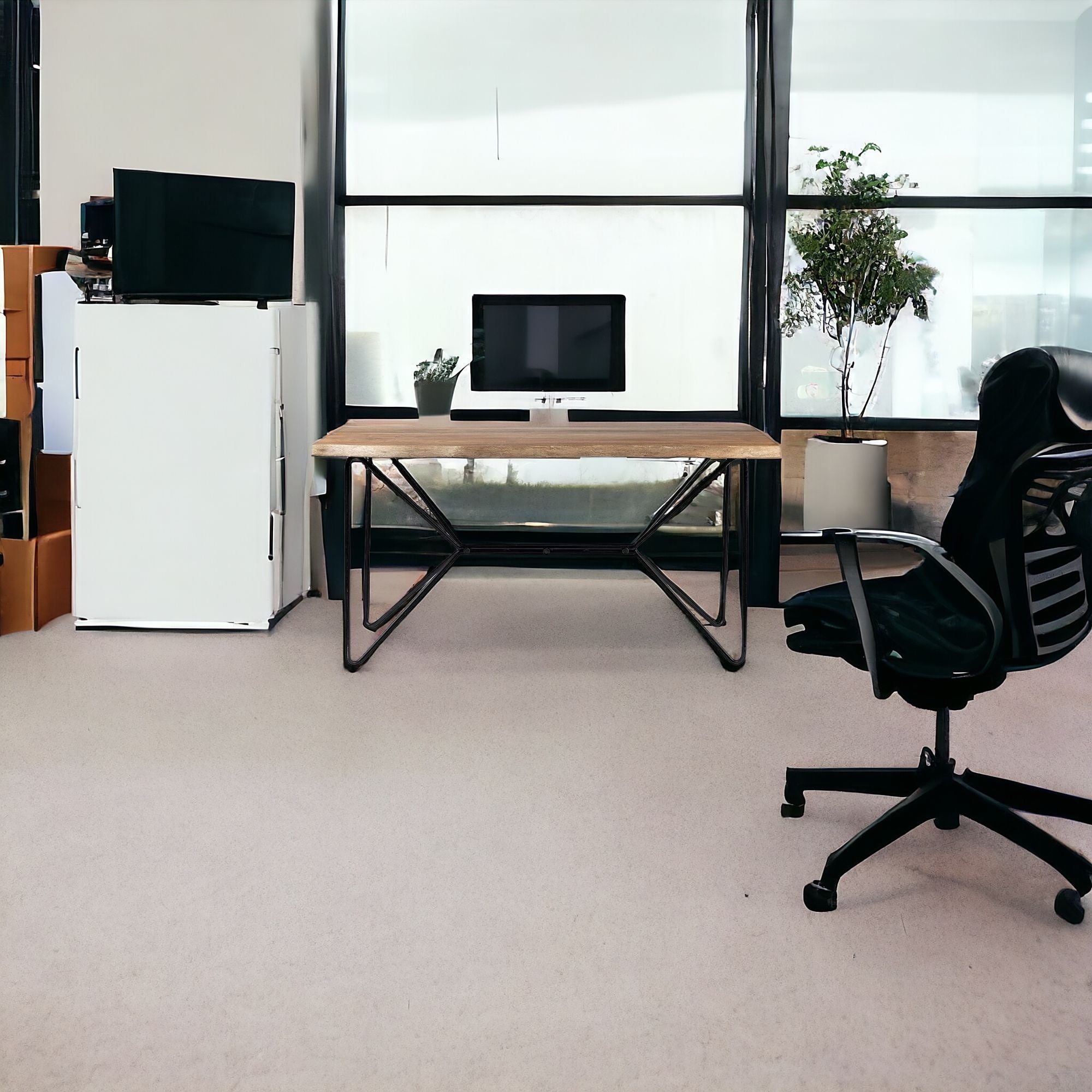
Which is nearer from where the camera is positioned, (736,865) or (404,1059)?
(404,1059)

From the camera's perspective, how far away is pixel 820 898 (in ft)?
7.18

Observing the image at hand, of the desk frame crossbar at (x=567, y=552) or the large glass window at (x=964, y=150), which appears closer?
the desk frame crossbar at (x=567, y=552)

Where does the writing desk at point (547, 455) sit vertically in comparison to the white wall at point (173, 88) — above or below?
below

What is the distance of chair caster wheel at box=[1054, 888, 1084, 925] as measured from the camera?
2.14 m

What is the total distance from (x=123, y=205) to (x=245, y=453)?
3.41 ft

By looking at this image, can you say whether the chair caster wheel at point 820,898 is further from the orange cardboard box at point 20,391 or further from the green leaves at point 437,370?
the orange cardboard box at point 20,391

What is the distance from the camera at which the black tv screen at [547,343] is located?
14.4 feet

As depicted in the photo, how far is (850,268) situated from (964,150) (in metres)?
0.85

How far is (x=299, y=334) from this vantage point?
15.3ft

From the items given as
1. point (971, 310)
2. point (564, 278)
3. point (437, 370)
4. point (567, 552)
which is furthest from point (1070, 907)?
point (564, 278)

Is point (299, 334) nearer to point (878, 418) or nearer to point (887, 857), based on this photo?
point (878, 418)

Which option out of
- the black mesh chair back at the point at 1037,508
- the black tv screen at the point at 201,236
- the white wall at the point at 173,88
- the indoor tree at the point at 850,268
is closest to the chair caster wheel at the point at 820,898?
the black mesh chair back at the point at 1037,508

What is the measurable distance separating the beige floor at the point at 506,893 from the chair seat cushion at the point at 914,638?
16.6 inches

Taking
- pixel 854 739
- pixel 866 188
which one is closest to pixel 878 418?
pixel 866 188
